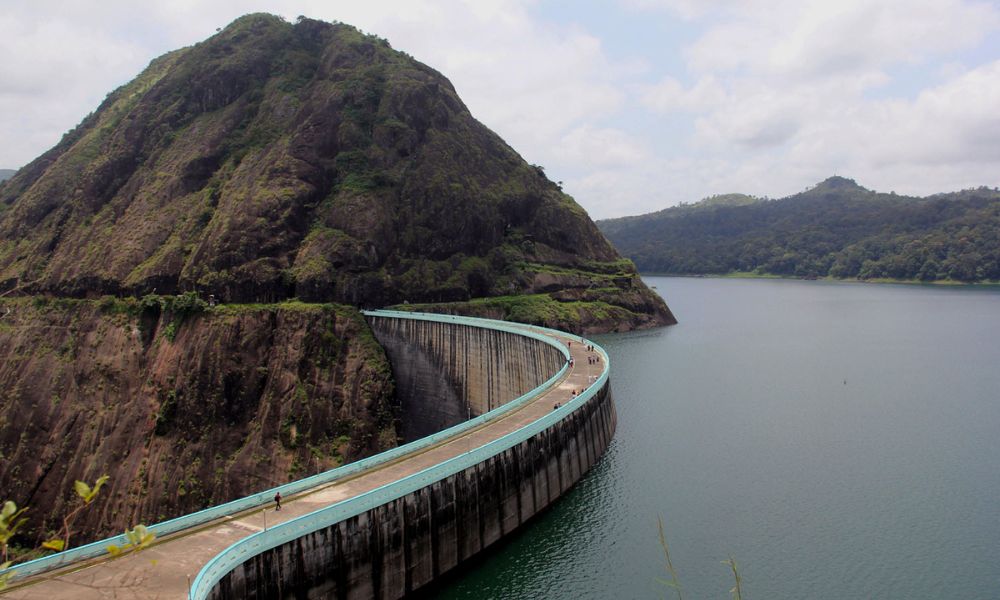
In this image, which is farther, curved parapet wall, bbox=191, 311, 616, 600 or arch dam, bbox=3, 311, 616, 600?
curved parapet wall, bbox=191, 311, 616, 600

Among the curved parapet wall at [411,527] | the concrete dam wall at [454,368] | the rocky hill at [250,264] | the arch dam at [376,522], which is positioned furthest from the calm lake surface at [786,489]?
the rocky hill at [250,264]

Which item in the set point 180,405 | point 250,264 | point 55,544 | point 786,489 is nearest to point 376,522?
point 55,544

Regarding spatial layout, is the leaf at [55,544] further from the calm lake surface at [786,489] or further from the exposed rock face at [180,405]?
the exposed rock face at [180,405]

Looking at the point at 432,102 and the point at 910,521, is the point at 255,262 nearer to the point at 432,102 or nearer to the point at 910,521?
the point at 432,102

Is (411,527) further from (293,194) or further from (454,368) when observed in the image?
(293,194)

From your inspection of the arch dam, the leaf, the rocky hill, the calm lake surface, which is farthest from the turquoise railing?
the rocky hill

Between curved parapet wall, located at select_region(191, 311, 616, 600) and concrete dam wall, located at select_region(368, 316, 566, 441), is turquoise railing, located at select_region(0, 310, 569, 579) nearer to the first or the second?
curved parapet wall, located at select_region(191, 311, 616, 600)
